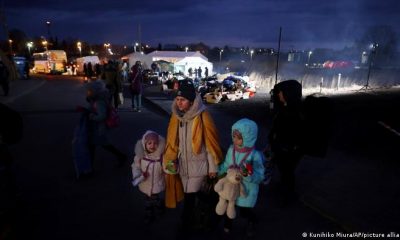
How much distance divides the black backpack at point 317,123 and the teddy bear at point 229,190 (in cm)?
119

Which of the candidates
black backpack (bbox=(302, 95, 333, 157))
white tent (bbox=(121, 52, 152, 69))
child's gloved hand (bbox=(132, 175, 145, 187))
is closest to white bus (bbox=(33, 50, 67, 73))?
white tent (bbox=(121, 52, 152, 69))

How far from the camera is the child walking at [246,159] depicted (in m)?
3.44

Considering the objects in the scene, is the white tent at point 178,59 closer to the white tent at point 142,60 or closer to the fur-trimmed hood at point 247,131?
the white tent at point 142,60

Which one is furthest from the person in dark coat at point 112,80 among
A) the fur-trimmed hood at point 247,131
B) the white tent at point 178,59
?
the white tent at point 178,59

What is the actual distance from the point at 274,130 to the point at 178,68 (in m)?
28.9

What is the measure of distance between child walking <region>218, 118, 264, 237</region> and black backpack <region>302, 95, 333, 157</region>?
894mm

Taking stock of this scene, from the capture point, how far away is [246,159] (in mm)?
3498

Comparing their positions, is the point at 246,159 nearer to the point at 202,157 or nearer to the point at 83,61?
the point at 202,157

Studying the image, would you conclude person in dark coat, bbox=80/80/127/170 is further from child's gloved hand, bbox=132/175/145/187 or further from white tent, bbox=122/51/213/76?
white tent, bbox=122/51/213/76

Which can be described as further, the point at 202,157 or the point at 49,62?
the point at 49,62

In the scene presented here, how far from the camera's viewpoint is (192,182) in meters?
3.64

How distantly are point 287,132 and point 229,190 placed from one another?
1.27m

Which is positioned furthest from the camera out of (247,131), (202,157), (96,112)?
(96,112)

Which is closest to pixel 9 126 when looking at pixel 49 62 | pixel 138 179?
pixel 138 179
